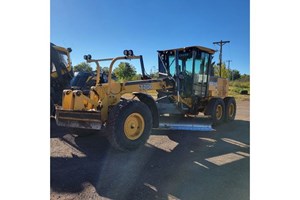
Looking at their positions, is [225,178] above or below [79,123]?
below

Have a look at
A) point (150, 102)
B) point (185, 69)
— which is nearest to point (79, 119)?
point (150, 102)

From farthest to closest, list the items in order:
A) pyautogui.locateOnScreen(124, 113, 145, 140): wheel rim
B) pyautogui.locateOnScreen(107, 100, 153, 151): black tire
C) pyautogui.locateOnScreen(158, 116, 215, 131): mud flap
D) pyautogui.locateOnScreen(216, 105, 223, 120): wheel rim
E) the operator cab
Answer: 1. pyautogui.locateOnScreen(216, 105, 223, 120): wheel rim
2. the operator cab
3. pyautogui.locateOnScreen(158, 116, 215, 131): mud flap
4. pyautogui.locateOnScreen(124, 113, 145, 140): wheel rim
5. pyautogui.locateOnScreen(107, 100, 153, 151): black tire

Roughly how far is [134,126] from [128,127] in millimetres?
74

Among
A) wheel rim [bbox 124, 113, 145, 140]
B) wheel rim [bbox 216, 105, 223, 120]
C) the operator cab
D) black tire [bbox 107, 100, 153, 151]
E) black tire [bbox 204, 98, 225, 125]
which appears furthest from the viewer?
wheel rim [bbox 216, 105, 223, 120]

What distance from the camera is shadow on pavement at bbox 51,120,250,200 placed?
5.29 ft

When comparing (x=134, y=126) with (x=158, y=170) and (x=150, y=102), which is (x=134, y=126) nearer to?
(x=150, y=102)

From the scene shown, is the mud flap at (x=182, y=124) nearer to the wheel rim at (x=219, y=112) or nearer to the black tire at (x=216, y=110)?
the black tire at (x=216, y=110)

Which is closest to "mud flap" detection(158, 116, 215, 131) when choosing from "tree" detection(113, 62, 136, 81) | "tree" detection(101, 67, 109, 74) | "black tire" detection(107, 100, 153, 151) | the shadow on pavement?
the shadow on pavement

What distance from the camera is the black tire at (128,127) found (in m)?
2.35

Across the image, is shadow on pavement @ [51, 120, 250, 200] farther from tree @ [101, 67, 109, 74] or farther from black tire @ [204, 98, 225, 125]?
black tire @ [204, 98, 225, 125]
